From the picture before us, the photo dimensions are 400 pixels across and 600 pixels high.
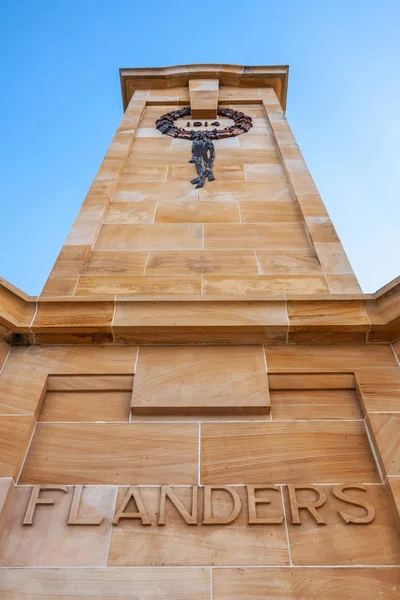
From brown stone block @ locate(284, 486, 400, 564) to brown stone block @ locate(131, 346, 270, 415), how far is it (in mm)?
1062

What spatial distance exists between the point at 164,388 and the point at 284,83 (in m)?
12.9

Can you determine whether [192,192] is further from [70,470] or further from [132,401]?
[70,470]

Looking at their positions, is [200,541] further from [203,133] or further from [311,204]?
[203,133]

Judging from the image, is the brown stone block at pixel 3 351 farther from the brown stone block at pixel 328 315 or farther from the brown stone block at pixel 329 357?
the brown stone block at pixel 328 315

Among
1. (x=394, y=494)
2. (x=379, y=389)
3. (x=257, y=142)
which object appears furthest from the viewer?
(x=257, y=142)

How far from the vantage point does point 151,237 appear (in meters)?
7.75

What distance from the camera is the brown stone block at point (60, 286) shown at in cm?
645

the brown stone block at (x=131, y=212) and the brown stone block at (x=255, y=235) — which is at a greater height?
the brown stone block at (x=131, y=212)

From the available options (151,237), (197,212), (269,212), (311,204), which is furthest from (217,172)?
(151,237)

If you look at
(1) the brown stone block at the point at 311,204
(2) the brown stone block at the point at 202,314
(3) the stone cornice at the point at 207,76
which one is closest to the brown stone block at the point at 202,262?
(2) the brown stone block at the point at 202,314

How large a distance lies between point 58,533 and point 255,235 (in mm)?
5096

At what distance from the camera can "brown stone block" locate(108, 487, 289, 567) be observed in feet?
13.0

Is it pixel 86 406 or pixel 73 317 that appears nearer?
pixel 86 406

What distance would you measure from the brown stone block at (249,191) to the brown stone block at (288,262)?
1.88 metres
